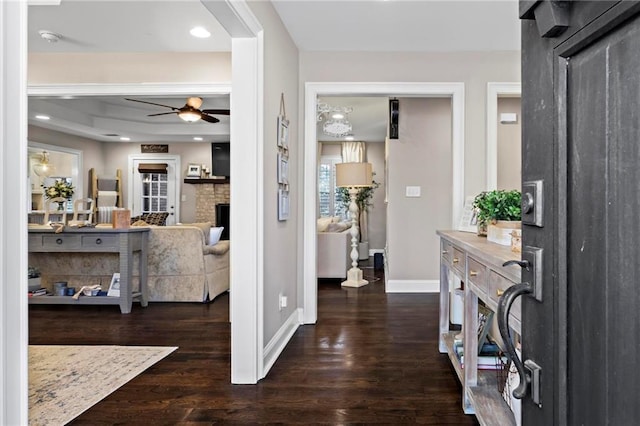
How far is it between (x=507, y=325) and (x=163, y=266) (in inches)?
172

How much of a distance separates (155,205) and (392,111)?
6.49 metres

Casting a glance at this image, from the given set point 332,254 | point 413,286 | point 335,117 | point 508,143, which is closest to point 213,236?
point 332,254

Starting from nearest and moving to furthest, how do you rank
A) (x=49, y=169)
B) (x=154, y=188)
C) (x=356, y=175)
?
(x=356, y=175), (x=49, y=169), (x=154, y=188)

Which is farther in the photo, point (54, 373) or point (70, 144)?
point (70, 144)

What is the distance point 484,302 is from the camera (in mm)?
1726

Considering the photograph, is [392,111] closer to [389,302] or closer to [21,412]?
[389,302]

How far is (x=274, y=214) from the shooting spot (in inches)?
116

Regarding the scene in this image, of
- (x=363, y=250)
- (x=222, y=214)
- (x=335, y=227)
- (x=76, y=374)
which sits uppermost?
(x=222, y=214)

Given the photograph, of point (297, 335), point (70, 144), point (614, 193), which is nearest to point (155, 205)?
point (70, 144)

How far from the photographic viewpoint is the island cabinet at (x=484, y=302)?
1.41 meters

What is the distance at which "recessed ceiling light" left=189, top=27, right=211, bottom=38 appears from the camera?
341 centimetres

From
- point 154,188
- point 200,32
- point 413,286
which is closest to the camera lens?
point 200,32

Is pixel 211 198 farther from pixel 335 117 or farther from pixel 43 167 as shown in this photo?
pixel 335 117

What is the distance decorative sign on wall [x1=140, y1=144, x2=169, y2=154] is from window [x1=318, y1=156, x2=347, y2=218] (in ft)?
11.7
